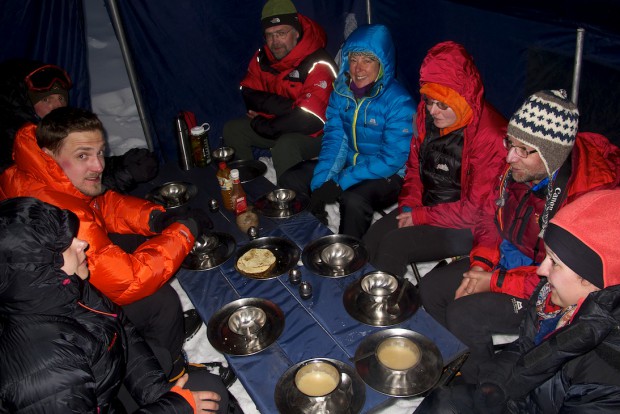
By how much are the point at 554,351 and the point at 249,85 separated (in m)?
4.23

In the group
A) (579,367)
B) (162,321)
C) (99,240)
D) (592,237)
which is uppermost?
(592,237)

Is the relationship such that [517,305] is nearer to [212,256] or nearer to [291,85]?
[212,256]

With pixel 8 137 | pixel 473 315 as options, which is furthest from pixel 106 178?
pixel 473 315

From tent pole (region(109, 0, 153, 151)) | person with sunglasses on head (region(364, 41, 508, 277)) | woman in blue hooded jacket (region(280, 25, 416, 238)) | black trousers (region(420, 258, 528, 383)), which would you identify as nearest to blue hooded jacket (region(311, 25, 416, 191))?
woman in blue hooded jacket (region(280, 25, 416, 238))

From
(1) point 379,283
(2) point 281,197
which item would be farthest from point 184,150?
(1) point 379,283

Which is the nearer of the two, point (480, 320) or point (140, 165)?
point (480, 320)

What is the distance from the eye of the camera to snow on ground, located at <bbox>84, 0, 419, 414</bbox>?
11.1 feet

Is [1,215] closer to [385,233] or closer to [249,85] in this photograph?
[385,233]

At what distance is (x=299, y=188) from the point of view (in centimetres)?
427

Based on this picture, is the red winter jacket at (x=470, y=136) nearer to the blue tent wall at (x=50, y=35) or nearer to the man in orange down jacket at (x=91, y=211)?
the man in orange down jacket at (x=91, y=211)

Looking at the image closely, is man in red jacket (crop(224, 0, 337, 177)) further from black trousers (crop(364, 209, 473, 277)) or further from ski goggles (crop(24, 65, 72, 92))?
ski goggles (crop(24, 65, 72, 92))

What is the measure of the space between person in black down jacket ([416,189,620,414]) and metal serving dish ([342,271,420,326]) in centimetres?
43

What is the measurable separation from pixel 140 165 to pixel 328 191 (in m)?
1.70

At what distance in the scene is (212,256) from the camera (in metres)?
2.92
